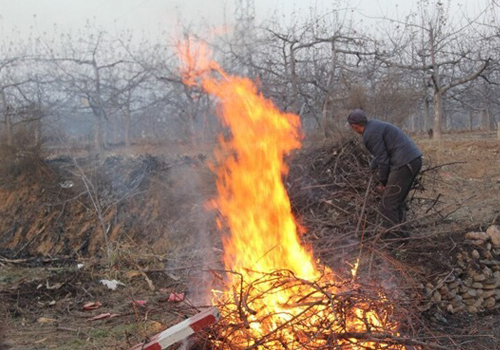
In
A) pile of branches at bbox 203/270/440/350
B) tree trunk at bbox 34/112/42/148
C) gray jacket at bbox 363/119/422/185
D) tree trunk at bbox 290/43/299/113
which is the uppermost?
tree trunk at bbox 290/43/299/113

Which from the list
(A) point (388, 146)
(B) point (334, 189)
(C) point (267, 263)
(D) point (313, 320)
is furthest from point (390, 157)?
(D) point (313, 320)

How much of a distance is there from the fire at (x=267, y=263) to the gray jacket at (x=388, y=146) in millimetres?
1329

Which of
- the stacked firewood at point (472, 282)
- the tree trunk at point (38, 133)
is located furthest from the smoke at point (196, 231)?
the tree trunk at point (38, 133)

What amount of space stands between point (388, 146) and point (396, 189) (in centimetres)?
62

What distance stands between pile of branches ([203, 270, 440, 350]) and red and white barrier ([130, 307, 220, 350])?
0.64 feet

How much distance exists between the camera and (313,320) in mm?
4156

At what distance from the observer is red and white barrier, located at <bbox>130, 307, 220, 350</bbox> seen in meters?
3.67

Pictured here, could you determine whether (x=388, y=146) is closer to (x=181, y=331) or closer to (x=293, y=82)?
→ (x=181, y=331)

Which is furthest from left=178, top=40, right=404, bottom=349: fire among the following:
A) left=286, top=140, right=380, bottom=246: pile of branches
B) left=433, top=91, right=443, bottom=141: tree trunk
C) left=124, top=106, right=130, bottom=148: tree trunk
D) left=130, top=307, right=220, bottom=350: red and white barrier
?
left=124, top=106, right=130, bottom=148: tree trunk

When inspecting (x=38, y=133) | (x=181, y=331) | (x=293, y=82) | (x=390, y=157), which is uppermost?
(x=293, y=82)

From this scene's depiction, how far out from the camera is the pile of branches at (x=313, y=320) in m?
3.75

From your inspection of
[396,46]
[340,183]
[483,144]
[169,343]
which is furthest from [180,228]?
[396,46]

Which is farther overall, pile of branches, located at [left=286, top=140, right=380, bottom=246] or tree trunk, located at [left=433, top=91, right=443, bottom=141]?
tree trunk, located at [left=433, top=91, right=443, bottom=141]

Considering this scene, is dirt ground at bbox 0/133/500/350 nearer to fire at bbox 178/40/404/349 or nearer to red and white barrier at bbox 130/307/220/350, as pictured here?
red and white barrier at bbox 130/307/220/350
